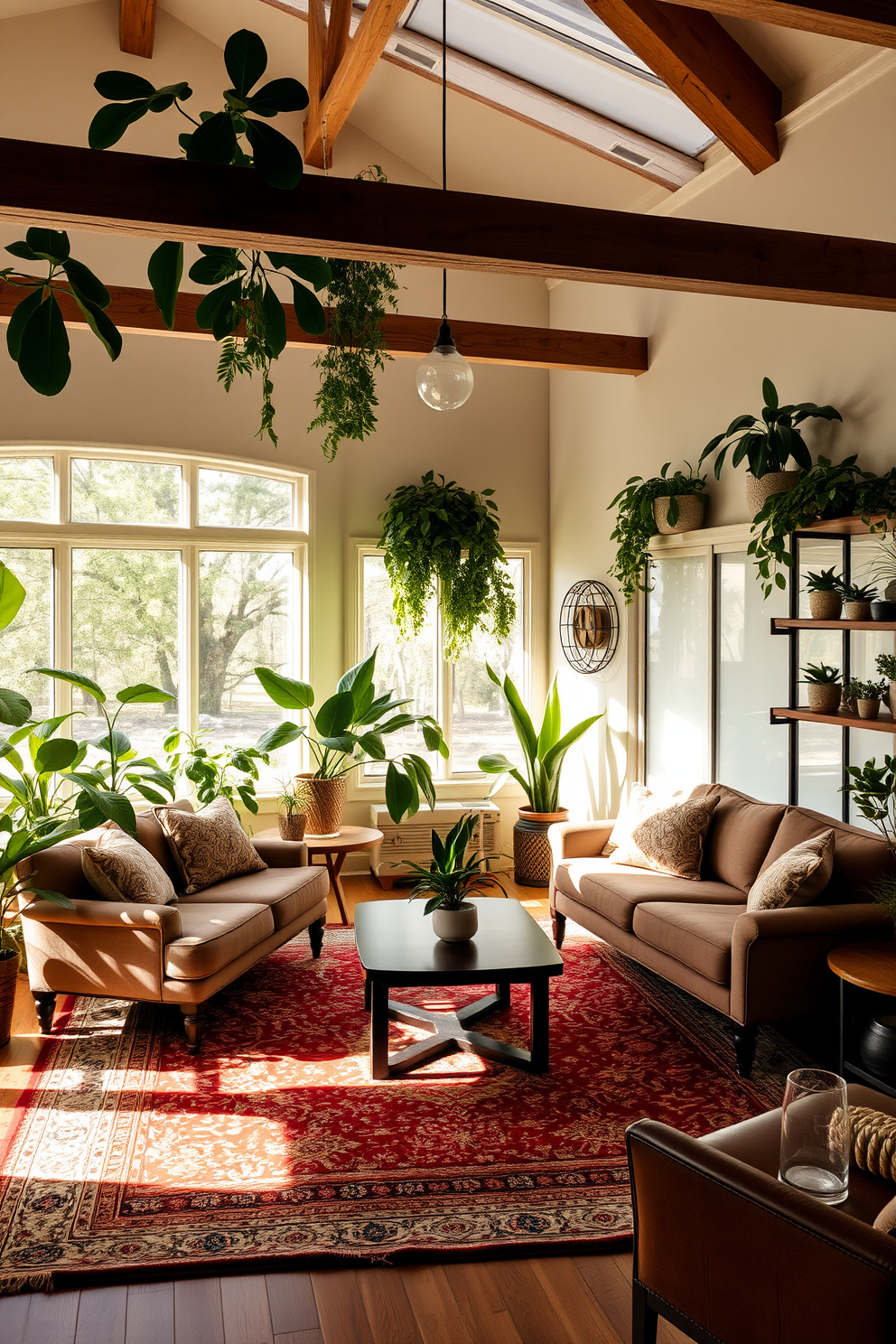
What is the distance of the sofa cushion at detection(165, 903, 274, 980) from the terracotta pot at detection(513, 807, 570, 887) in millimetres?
2523

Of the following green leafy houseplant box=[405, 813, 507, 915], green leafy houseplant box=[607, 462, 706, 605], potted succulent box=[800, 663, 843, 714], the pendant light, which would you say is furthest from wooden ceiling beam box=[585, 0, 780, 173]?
green leafy houseplant box=[405, 813, 507, 915]

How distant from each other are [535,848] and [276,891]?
7.85 feet

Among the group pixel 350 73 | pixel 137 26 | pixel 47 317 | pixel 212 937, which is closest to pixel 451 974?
pixel 212 937

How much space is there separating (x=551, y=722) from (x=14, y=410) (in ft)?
12.2

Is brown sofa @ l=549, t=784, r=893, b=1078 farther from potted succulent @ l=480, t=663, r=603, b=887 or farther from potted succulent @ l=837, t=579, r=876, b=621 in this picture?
potted succulent @ l=480, t=663, r=603, b=887

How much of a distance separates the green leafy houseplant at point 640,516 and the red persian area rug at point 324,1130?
7.43 feet

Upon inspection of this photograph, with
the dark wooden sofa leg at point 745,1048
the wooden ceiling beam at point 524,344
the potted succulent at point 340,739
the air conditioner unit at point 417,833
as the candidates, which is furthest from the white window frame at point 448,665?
the dark wooden sofa leg at point 745,1048

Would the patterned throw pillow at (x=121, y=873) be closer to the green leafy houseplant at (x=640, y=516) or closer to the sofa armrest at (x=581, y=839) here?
the sofa armrest at (x=581, y=839)

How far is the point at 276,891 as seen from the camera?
4562 mm

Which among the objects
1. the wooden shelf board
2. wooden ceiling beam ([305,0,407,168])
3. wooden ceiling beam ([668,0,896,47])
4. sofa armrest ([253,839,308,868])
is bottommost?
sofa armrest ([253,839,308,868])

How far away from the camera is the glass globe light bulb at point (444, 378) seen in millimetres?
4164

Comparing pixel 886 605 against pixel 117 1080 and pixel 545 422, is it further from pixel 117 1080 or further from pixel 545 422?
pixel 545 422

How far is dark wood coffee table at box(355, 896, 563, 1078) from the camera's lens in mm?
3596

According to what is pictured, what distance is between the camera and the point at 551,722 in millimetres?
6547
